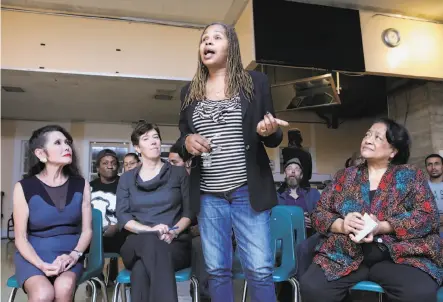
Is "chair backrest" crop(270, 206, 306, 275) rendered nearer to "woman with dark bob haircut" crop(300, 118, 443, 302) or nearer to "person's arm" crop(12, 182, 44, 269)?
"woman with dark bob haircut" crop(300, 118, 443, 302)

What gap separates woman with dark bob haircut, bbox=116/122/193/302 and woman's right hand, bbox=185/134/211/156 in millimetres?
677

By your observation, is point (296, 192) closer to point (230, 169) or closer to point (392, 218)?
point (392, 218)

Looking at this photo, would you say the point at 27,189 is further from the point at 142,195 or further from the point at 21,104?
the point at 21,104

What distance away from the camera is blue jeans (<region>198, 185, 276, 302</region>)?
4.62ft

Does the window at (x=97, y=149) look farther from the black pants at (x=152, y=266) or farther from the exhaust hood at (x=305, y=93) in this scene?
the black pants at (x=152, y=266)

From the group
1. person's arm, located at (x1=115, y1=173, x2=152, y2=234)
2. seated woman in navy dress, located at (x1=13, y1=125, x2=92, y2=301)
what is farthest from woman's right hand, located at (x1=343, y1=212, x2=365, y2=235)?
seated woman in navy dress, located at (x1=13, y1=125, x2=92, y2=301)

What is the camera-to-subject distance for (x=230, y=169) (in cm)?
147

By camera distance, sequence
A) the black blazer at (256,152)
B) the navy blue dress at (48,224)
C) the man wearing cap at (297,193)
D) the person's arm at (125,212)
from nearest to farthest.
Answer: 1. the black blazer at (256,152)
2. the navy blue dress at (48,224)
3. the person's arm at (125,212)
4. the man wearing cap at (297,193)

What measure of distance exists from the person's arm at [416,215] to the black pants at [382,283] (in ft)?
0.48

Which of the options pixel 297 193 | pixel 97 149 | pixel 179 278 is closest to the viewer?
pixel 179 278

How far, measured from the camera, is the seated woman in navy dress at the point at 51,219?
1.77m

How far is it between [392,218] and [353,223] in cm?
18

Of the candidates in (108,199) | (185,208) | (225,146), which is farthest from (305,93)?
(225,146)

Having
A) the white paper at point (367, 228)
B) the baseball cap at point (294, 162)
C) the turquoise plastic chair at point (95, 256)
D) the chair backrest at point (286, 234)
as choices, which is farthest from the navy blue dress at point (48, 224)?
the baseball cap at point (294, 162)
